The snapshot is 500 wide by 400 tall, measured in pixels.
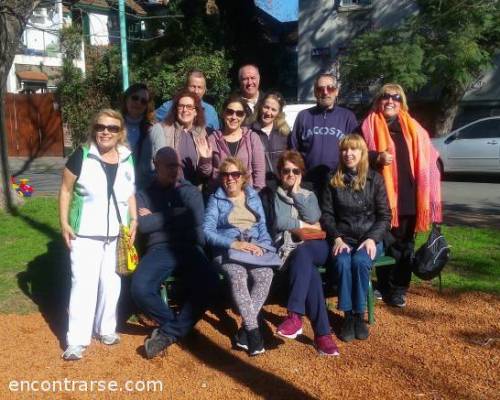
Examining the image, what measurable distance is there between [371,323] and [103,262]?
220cm

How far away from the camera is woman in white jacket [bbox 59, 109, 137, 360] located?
4.18 metres

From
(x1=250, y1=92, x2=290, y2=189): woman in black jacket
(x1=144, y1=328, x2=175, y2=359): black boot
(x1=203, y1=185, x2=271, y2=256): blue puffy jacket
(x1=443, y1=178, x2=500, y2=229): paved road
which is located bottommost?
(x1=144, y1=328, x2=175, y2=359): black boot

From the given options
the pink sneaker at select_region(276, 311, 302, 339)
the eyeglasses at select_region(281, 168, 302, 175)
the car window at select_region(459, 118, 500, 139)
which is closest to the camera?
the pink sneaker at select_region(276, 311, 302, 339)

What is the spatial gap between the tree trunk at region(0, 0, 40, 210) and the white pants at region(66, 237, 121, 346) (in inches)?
195

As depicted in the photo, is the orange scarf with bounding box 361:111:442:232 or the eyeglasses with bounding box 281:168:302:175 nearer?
the eyeglasses with bounding box 281:168:302:175

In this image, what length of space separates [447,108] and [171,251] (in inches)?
657

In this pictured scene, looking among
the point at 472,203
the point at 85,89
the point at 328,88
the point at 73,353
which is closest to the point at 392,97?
the point at 328,88

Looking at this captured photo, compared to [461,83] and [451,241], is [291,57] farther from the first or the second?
[451,241]

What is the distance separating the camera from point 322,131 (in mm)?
5219

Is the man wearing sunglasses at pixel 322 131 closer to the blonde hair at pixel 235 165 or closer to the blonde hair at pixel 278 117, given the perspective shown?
the blonde hair at pixel 278 117

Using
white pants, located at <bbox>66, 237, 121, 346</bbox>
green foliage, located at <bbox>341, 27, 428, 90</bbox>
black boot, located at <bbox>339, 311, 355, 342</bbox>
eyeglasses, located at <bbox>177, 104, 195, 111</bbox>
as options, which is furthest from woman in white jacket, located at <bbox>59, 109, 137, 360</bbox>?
green foliage, located at <bbox>341, 27, 428, 90</bbox>

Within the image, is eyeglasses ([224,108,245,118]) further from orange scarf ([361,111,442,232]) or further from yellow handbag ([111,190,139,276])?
yellow handbag ([111,190,139,276])
